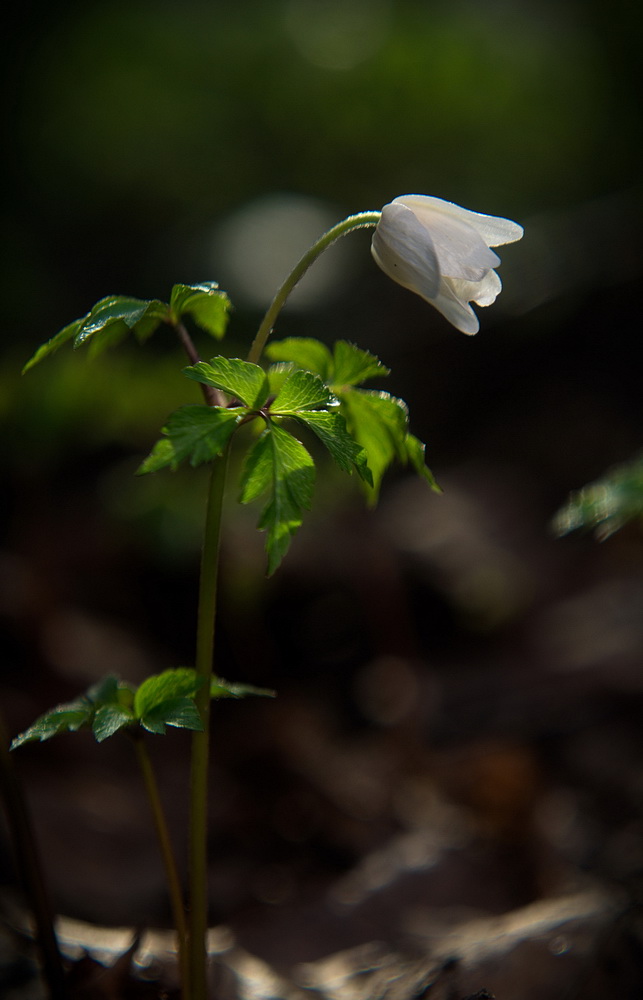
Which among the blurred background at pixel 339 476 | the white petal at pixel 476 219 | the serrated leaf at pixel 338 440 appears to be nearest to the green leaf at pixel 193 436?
the serrated leaf at pixel 338 440

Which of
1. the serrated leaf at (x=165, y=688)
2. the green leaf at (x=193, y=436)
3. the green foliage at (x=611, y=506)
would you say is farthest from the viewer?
the green foliage at (x=611, y=506)

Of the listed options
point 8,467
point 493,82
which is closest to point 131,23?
point 493,82

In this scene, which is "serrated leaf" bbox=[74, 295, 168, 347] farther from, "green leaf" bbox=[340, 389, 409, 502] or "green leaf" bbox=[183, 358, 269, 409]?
"green leaf" bbox=[340, 389, 409, 502]

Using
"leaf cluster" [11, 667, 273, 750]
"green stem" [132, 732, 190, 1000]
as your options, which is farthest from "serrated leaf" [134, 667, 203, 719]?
"green stem" [132, 732, 190, 1000]

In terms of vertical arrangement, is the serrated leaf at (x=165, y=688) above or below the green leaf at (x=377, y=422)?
below

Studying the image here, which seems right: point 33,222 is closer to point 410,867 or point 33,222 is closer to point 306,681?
point 306,681

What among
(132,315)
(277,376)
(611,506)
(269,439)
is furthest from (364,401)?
(611,506)

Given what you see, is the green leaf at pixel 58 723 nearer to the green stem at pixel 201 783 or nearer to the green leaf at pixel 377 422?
the green stem at pixel 201 783

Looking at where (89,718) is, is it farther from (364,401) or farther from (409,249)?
(409,249)
